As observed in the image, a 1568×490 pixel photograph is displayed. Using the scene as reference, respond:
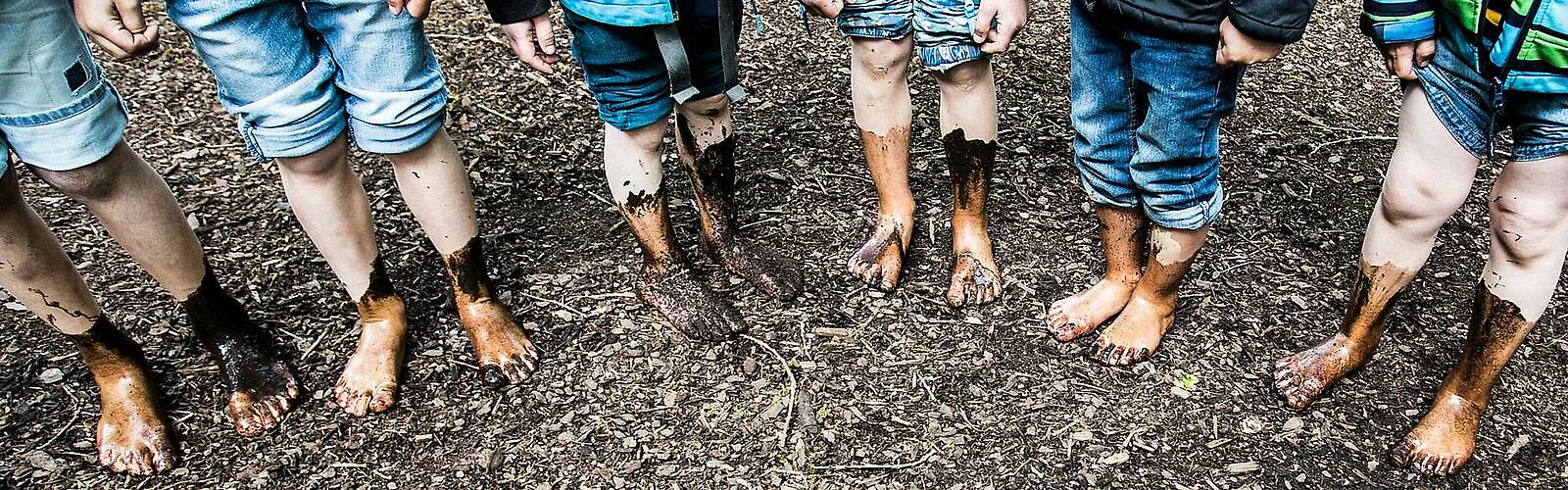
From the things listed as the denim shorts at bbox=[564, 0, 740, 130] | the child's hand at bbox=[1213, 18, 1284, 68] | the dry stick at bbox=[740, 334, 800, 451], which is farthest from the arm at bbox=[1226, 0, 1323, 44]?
the dry stick at bbox=[740, 334, 800, 451]

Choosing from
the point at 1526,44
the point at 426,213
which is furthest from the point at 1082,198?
the point at 426,213

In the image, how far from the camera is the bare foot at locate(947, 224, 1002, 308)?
310 centimetres

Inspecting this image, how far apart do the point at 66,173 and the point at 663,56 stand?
1.34 metres

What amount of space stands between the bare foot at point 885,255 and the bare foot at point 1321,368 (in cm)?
104

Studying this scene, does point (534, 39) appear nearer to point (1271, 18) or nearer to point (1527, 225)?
point (1271, 18)

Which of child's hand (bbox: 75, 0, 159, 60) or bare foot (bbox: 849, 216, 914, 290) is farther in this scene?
bare foot (bbox: 849, 216, 914, 290)

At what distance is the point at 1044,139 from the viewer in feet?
12.6

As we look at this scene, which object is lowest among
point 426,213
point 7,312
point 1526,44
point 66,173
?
point 7,312

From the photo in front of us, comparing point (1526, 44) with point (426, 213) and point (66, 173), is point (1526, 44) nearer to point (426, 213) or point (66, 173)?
point (426, 213)

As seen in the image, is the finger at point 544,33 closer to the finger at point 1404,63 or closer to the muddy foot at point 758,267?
the muddy foot at point 758,267

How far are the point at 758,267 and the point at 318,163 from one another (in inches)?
48.1

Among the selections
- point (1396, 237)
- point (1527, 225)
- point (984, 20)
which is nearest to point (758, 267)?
point (984, 20)

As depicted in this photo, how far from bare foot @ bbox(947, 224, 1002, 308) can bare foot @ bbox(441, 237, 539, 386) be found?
3.85 ft

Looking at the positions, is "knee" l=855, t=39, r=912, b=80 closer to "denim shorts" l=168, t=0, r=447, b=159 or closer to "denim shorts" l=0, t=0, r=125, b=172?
"denim shorts" l=168, t=0, r=447, b=159
